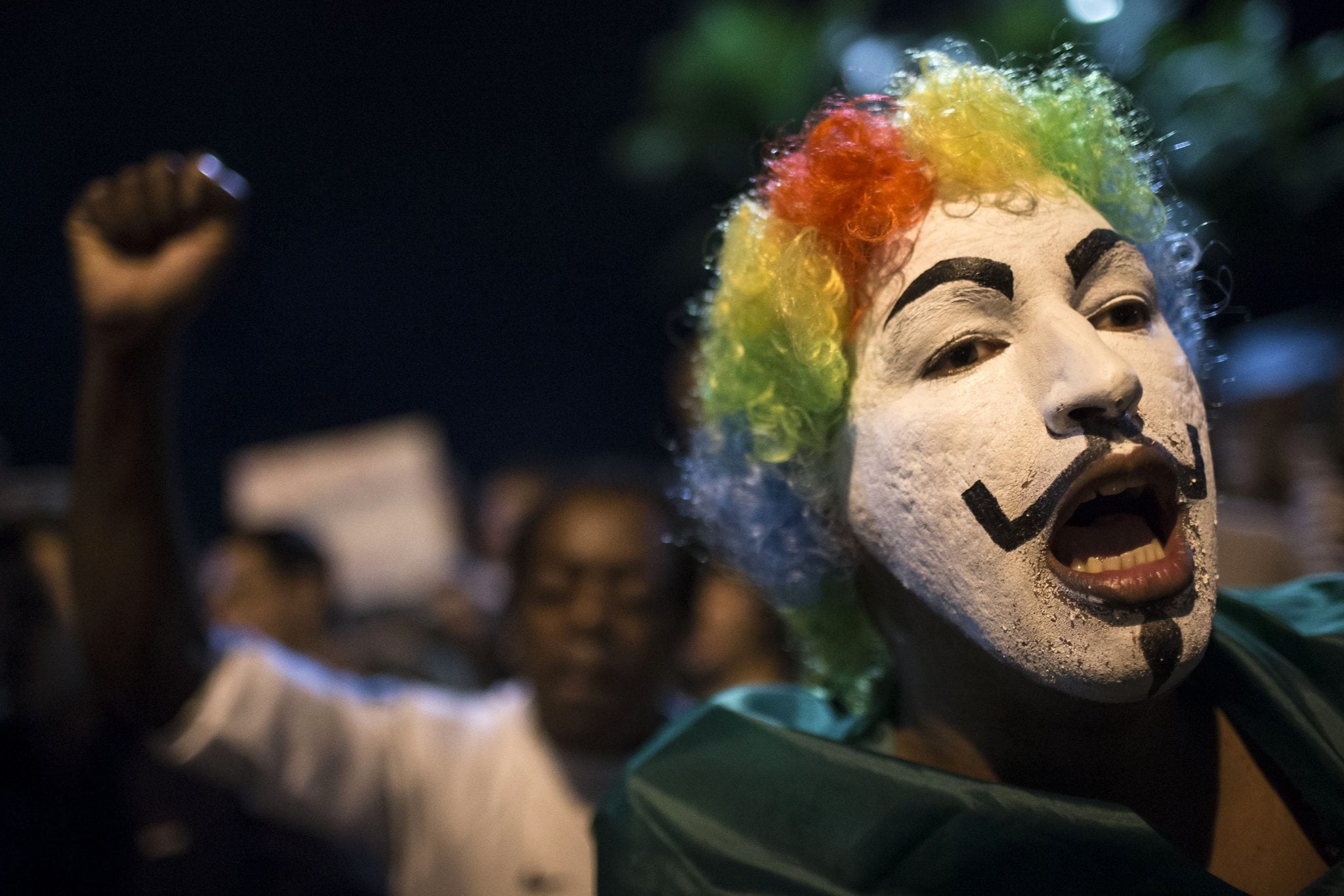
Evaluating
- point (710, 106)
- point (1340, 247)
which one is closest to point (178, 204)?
point (710, 106)

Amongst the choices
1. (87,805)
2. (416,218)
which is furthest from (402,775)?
(416,218)

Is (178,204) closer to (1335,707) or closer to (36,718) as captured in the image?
(36,718)

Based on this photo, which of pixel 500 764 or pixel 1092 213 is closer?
pixel 1092 213

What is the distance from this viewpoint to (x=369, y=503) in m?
4.68

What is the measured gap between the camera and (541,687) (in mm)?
2121

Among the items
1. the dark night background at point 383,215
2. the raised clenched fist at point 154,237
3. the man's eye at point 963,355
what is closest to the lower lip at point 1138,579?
the man's eye at point 963,355

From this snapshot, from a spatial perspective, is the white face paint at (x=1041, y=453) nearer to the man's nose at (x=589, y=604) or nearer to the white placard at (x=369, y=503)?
the man's nose at (x=589, y=604)

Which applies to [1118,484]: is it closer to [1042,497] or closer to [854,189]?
[1042,497]

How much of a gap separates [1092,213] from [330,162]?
5.42m

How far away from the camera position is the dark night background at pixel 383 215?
17.5 feet

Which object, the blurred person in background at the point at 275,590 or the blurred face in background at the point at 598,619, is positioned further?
the blurred person in background at the point at 275,590

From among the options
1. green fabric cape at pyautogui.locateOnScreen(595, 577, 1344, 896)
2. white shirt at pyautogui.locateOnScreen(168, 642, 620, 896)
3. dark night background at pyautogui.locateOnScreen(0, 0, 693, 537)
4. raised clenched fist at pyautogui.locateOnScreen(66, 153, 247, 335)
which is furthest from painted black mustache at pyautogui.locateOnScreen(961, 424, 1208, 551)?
dark night background at pyautogui.locateOnScreen(0, 0, 693, 537)

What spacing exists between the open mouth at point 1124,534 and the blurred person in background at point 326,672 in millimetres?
744

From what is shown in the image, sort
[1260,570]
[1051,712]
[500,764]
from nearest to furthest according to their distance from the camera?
[1051,712], [500,764], [1260,570]
